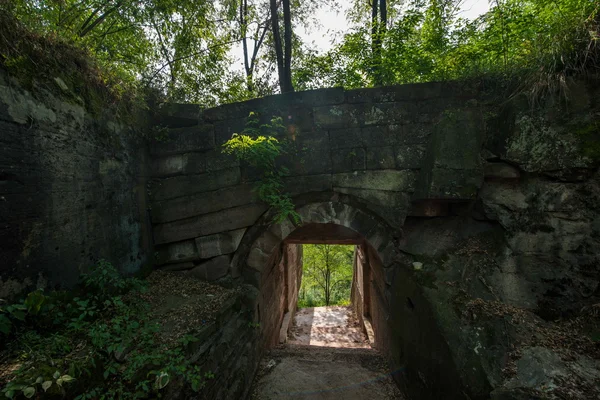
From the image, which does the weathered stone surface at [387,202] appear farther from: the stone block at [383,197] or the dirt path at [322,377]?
the dirt path at [322,377]

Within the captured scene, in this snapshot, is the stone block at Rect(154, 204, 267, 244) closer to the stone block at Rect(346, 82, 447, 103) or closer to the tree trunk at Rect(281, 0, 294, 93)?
the stone block at Rect(346, 82, 447, 103)

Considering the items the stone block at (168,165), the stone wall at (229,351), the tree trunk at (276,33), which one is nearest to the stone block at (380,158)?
the stone wall at (229,351)

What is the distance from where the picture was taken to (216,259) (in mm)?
3768

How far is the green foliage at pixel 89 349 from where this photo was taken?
1.72 metres

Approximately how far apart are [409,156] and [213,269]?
3113 millimetres

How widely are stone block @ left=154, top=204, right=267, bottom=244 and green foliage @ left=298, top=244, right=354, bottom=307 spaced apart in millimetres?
12794

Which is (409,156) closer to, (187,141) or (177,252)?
(187,141)

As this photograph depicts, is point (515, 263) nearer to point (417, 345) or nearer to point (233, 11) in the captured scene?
point (417, 345)

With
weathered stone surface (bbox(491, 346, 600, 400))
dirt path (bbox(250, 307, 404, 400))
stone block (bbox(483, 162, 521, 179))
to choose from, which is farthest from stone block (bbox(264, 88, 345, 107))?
dirt path (bbox(250, 307, 404, 400))

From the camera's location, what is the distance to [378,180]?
11.8ft

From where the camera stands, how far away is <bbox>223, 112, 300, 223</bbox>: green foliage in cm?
342

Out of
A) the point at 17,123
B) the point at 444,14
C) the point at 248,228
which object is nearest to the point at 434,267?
the point at 248,228

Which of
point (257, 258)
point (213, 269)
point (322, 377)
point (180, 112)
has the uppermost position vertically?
point (180, 112)

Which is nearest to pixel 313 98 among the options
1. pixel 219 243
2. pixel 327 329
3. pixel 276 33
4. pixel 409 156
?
pixel 409 156
